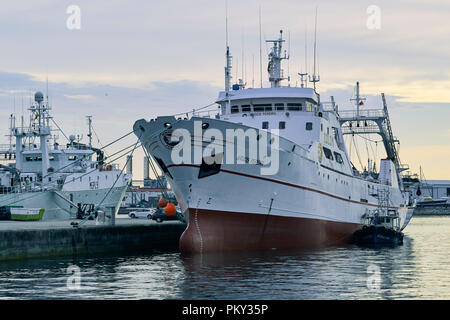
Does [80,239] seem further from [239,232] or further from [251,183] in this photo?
[251,183]

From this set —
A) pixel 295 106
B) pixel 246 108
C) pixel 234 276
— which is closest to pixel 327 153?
pixel 295 106

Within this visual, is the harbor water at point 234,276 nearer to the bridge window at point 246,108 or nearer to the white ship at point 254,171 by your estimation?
the white ship at point 254,171

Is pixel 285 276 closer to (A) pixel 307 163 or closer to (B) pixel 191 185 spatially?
(B) pixel 191 185

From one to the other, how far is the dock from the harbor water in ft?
2.55

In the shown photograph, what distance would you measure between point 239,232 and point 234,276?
6544mm

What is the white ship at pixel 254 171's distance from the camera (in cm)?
2814

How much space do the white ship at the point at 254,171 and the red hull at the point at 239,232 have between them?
1.8 inches

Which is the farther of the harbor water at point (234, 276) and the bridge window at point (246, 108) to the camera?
the bridge window at point (246, 108)

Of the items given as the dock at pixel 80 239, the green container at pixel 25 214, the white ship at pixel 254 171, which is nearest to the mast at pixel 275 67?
the white ship at pixel 254 171

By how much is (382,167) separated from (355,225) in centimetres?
1208

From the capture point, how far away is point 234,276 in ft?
74.2

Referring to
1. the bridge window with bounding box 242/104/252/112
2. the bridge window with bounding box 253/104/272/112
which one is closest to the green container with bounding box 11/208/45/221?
the bridge window with bounding box 242/104/252/112

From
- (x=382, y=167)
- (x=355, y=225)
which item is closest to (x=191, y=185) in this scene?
(x=355, y=225)
